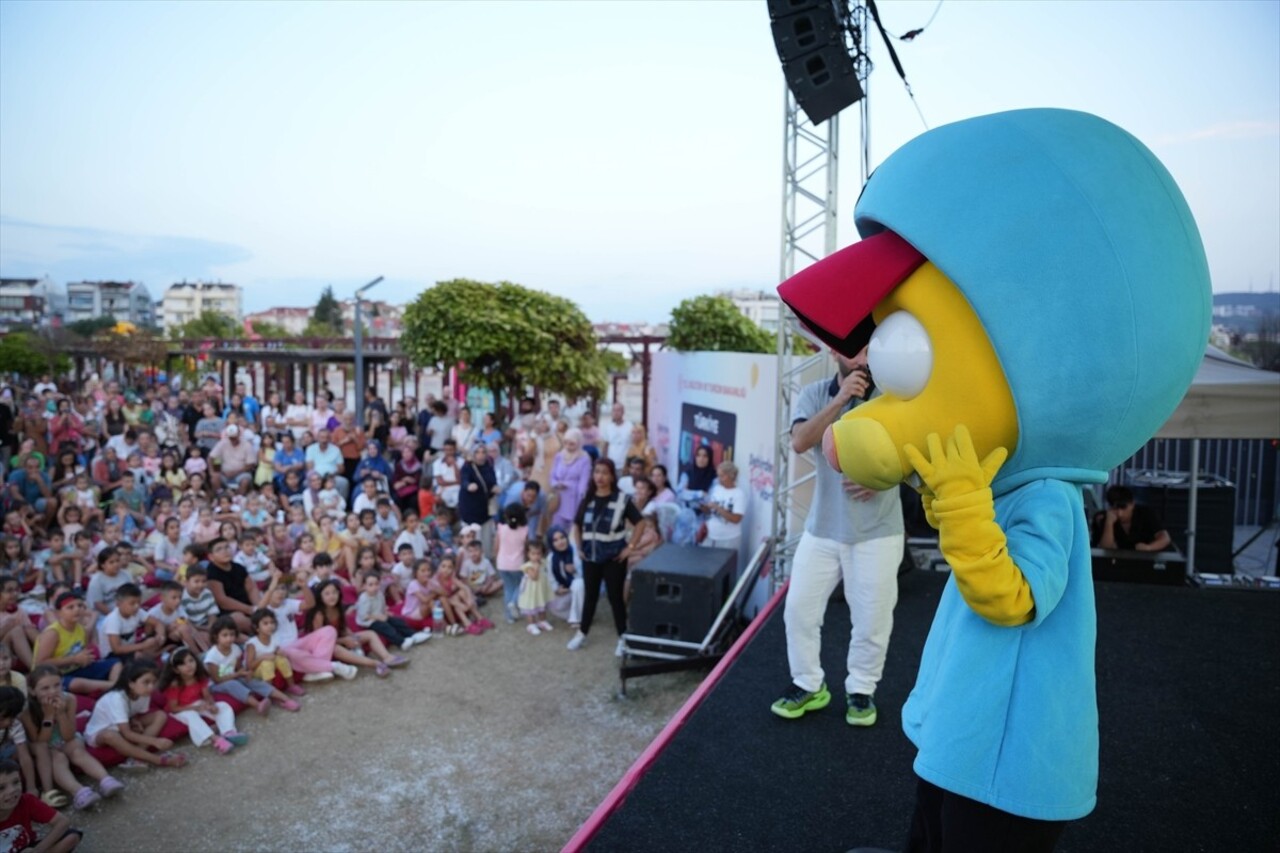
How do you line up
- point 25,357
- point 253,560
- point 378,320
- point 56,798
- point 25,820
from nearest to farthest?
point 25,820 < point 56,798 < point 253,560 < point 25,357 < point 378,320

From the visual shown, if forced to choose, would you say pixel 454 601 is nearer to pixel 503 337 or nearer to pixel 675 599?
pixel 675 599

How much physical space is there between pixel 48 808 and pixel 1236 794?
516cm

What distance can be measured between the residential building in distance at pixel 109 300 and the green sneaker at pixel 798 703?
4483 inches

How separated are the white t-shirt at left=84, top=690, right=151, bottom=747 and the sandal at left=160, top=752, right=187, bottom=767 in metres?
0.31

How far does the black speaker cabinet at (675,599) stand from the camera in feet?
20.1

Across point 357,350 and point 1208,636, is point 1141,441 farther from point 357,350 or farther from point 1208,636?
point 357,350

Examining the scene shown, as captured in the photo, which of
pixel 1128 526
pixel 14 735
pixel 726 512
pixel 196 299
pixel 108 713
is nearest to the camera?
pixel 14 735

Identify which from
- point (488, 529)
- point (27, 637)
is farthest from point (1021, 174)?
point (488, 529)

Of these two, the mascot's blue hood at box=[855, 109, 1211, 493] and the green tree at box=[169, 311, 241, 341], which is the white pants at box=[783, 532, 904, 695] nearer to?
the mascot's blue hood at box=[855, 109, 1211, 493]

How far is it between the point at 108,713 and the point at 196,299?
408 ft

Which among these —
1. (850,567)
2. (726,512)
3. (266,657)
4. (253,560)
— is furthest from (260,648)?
(850,567)

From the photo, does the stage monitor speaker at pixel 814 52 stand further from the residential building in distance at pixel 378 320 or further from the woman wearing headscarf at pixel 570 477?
the residential building in distance at pixel 378 320

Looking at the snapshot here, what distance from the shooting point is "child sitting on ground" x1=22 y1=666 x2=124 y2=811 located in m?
4.56

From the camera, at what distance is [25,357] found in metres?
24.9
